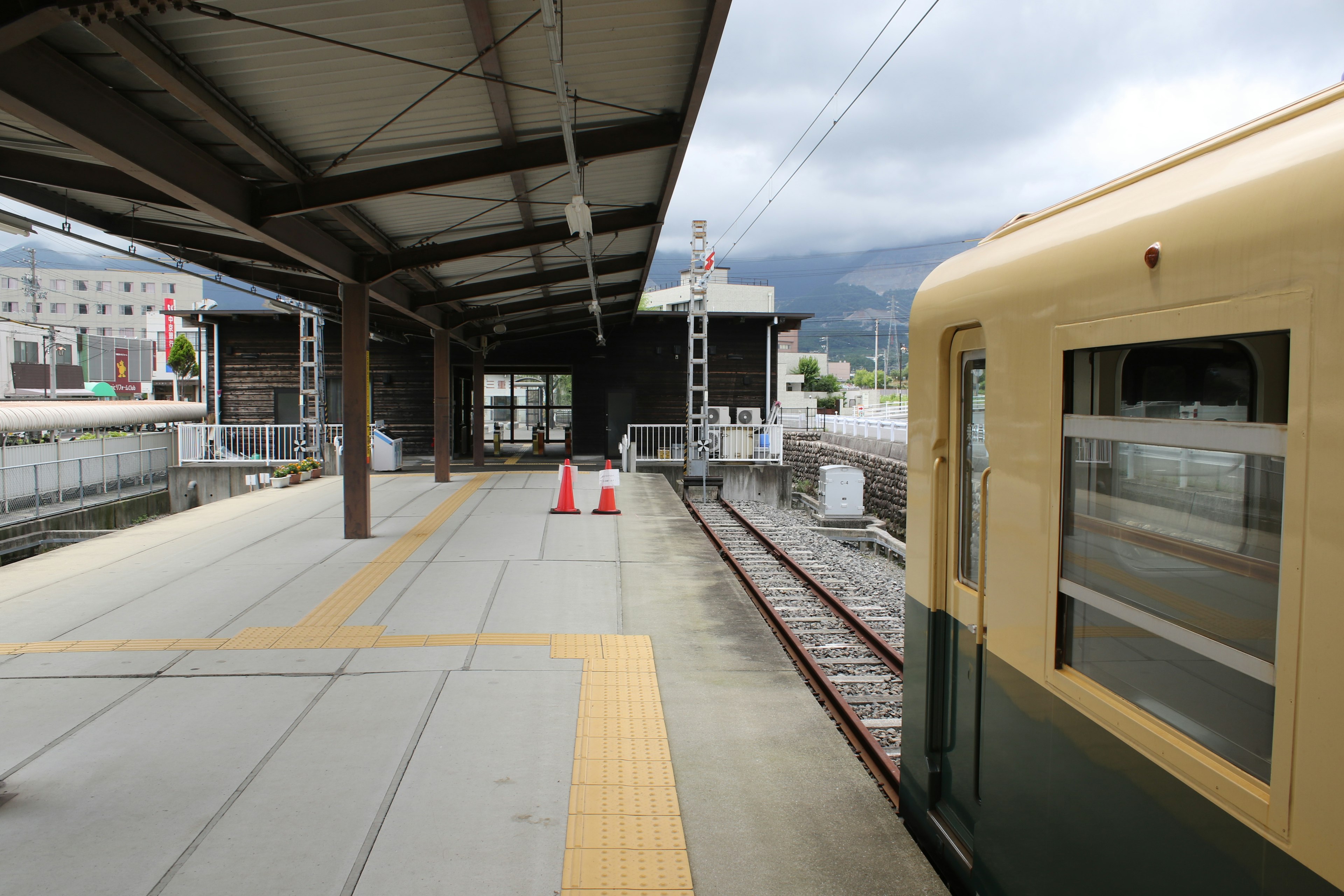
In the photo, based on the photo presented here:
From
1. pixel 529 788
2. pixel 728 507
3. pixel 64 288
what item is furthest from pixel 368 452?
pixel 64 288

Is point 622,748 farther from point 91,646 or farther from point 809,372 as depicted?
point 809,372

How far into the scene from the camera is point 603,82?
7.27m

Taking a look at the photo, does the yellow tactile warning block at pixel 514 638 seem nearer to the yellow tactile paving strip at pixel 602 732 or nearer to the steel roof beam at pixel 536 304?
the yellow tactile paving strip at pixel 602 732

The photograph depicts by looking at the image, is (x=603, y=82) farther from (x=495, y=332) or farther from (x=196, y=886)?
(x=495, y=332)

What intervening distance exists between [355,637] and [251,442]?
18046 millimetres

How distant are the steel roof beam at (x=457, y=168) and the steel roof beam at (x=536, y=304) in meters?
9.32

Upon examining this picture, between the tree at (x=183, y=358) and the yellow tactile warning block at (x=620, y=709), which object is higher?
the tree at (x=183, y=358)

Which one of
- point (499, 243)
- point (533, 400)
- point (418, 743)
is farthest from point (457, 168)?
point (533, 400)

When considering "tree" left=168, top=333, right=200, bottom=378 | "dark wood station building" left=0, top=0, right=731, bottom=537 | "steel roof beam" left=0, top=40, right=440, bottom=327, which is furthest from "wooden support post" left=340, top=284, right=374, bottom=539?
"tree" left=168, top=333, right=200, bottom=378

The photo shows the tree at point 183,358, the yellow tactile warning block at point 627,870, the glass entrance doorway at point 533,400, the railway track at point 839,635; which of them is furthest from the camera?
the tree at point 183,358

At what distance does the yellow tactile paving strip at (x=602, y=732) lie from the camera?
353cm

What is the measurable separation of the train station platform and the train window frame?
1.74 metres

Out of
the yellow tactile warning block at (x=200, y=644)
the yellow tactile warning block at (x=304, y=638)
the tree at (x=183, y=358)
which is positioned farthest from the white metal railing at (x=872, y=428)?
the tree at (x=183, y=358)

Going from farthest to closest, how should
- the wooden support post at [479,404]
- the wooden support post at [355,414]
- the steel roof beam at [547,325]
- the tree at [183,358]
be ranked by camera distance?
the tree at [183,358], the wooden support post at [479,404], the steel roof beam at [547,325], the wooden support post at [355,414]
